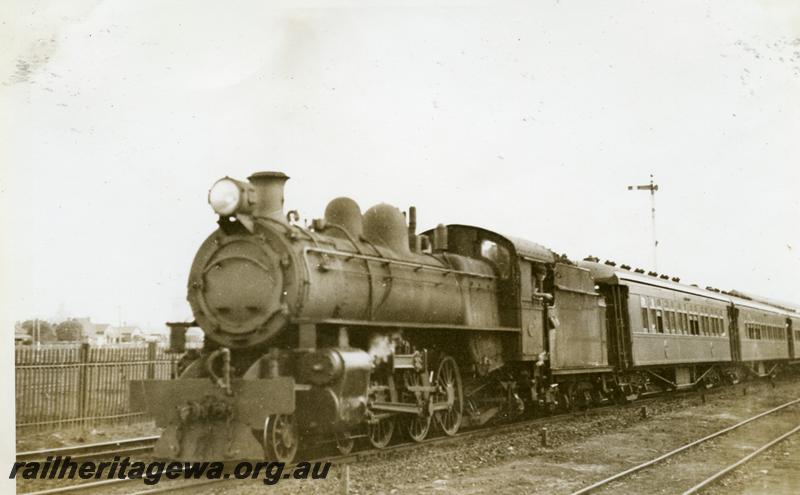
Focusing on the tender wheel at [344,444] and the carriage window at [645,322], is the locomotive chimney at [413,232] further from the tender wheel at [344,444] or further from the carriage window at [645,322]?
the carriage window at [645,322]

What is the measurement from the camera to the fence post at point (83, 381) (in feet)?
40.8

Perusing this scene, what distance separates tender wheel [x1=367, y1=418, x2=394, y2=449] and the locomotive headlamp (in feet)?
10.7

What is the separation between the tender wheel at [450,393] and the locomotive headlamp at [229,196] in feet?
12.9

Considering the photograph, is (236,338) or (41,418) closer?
(236,338)

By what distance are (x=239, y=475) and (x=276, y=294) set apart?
6.44 feet

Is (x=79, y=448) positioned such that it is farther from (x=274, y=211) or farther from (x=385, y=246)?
(x=385, y=246)

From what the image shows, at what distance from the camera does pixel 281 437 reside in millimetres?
8203

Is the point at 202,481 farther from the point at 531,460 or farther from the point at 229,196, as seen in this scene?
the point at 531,460

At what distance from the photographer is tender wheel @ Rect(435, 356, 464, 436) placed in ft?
35.6

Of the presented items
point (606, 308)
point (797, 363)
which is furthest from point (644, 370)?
point (797, 363)

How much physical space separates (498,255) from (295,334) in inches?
205

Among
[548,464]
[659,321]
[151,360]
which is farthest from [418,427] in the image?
[659,321]

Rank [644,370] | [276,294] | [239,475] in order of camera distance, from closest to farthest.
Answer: [239,475], [276,294], [644,370]

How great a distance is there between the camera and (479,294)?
38.8 ft
